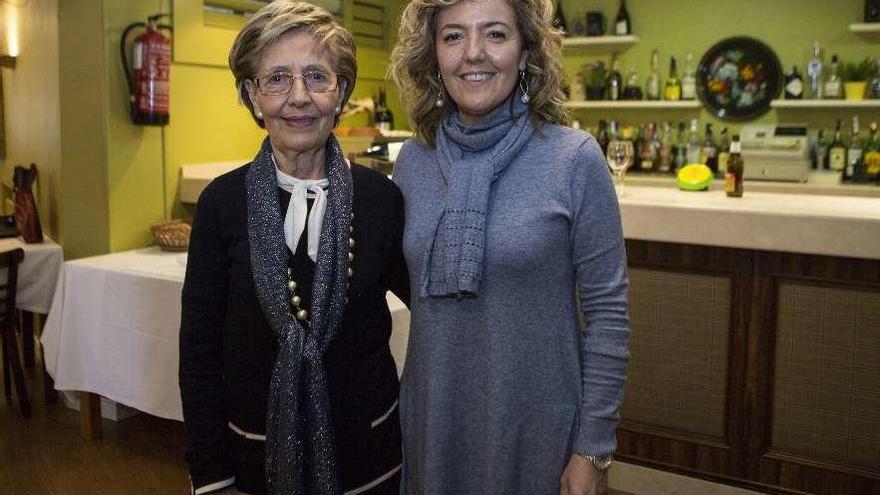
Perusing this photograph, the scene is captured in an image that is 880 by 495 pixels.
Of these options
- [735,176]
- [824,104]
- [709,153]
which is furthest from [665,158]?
[735,176]

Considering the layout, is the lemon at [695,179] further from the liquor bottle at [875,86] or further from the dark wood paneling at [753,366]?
the liquor bottle at [875,86]

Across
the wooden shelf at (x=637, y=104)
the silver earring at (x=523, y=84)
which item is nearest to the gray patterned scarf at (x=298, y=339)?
the silver earring at (x=523, y=84)

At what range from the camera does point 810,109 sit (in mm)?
5242

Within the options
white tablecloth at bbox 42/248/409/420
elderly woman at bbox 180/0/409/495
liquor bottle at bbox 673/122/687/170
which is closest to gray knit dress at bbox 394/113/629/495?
elderly woman at bbox 180/0/409/495

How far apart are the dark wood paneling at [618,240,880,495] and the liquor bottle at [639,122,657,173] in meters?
2.78

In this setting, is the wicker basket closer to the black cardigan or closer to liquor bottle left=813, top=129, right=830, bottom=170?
the black cardigan

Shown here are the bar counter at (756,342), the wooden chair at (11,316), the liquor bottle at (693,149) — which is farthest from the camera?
the liquor bottle at (693,149)

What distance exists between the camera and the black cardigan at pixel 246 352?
4.68 feet

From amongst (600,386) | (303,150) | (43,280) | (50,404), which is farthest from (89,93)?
(600,386)

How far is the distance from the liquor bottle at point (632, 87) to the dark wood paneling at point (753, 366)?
117 inches

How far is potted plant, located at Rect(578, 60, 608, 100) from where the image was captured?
5758 millimetres

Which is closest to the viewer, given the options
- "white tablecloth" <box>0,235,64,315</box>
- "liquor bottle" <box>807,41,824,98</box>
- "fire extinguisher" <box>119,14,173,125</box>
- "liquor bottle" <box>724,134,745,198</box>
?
"liquor bottle" <box>724,134,745,198</box>

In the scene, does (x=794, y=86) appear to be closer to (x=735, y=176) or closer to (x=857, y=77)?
(x=857, y=77)

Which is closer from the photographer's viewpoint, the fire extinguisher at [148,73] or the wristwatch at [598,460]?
the wristwatch at [598,460]
